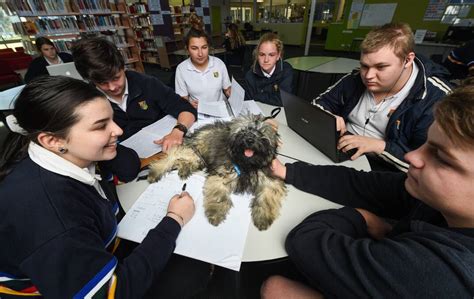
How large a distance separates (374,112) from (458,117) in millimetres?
1276

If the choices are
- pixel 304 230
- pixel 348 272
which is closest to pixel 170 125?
pixel 304 230

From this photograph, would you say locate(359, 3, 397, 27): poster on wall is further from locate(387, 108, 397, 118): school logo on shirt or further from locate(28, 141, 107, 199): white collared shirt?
locate(28, 141, 107, 199): white collared shirt

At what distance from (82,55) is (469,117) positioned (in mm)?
1945

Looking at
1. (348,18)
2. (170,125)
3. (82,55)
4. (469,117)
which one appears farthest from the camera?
(348,18)

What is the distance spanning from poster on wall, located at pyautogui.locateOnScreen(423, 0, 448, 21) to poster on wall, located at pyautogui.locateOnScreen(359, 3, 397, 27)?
3.05 ft

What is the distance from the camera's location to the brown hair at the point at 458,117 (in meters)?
0.54

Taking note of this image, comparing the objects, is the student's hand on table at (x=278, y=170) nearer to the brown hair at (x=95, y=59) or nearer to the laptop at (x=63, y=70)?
the brown hair at (x=95, y=59)

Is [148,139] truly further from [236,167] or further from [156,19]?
[156,19]

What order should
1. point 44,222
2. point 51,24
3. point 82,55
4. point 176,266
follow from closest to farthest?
point 44,222, point 176,266, point 82,55, point 51,24

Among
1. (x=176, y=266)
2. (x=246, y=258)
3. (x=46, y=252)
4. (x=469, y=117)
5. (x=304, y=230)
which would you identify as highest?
(x=469, y=117)

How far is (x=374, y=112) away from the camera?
172 cm

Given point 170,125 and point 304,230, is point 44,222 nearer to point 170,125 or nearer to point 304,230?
point 304,230

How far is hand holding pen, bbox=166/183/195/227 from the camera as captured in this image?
0.96 meters

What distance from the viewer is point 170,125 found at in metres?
1.80
